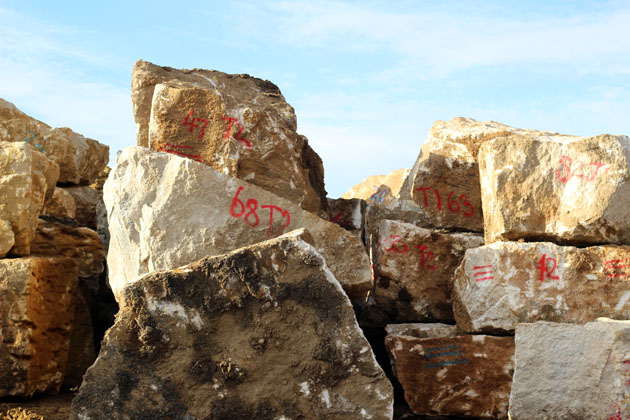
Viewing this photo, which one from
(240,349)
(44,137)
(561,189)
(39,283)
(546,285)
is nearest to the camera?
(240,349)

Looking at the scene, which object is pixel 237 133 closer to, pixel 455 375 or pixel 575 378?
pixel 455 375

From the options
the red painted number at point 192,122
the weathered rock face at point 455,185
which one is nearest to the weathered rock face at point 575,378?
the weathered rock face at point 455,185

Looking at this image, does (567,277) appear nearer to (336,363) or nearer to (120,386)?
(336,363)

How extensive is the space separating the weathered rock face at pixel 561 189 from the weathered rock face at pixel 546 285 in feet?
0.34

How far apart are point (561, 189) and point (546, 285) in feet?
1.72

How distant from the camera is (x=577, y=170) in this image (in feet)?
12.1

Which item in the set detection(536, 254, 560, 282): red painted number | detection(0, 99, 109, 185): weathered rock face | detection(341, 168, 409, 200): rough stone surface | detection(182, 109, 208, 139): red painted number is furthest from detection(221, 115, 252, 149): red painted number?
detection(341, 168, 409, 200): rough stone surface

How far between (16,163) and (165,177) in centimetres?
107

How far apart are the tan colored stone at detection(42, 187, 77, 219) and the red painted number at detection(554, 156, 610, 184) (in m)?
3.32

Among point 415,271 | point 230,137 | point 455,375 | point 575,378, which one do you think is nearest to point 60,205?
point 230,137

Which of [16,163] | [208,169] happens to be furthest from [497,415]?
[16,163]

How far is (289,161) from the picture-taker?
12.9ft

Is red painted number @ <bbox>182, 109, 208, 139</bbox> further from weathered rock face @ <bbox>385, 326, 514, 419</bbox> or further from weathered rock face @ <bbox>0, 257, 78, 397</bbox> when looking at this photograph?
weathered rock face @ <bbox>385, 326, 514, 419</bbox>

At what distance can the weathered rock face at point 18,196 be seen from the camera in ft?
12.7
